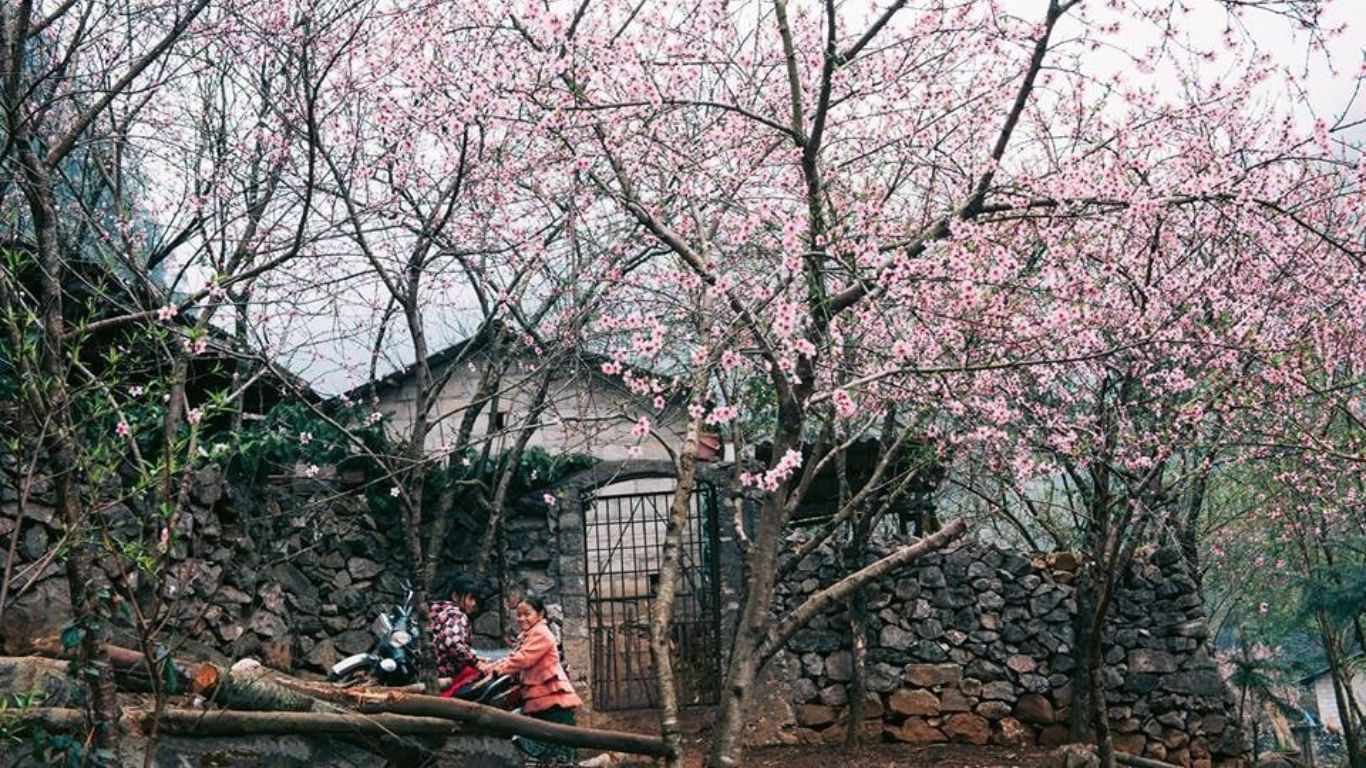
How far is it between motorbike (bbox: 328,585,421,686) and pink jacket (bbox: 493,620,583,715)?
57.5 inches

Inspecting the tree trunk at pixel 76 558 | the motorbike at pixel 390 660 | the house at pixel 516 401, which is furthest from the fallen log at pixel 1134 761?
the tree trunk at pixel 76 558

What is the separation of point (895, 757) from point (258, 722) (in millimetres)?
6474

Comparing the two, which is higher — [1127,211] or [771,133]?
[771,133]

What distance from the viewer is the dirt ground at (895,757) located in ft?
34.3

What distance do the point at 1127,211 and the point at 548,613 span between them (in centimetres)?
673

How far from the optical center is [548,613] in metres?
11.3

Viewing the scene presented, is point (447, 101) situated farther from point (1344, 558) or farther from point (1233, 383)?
point (1344, 558)

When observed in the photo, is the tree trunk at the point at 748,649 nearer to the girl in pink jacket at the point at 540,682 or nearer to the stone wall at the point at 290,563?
the girl in pink jacket at the point at 540,682

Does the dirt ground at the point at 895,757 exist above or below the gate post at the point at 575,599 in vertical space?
below

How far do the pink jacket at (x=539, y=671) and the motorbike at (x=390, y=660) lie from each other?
1461 millimetres

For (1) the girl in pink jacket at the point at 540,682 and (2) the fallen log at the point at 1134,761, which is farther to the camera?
(2) the fallen log at the point at 1134,761

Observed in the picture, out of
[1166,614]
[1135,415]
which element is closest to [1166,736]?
[1166,614]

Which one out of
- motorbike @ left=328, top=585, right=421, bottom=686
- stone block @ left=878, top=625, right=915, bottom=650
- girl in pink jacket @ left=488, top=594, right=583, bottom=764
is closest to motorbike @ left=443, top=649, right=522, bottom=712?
girl in pink jacket @ left=488, top=594, right=583, bottom=764

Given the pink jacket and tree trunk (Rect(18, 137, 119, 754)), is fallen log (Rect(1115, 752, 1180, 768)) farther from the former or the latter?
tree trunk (Rect(18, 137, 119, 754))
